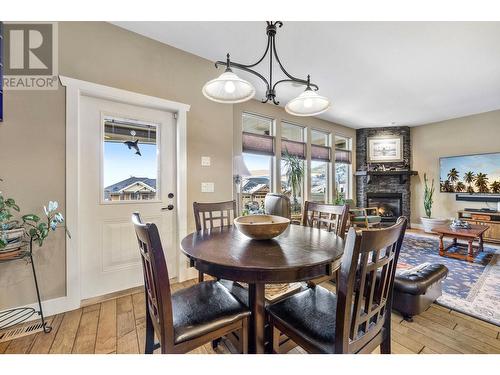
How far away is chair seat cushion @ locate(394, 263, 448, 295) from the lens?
183 cm

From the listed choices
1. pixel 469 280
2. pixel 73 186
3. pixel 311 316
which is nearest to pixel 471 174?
pixel 469 280

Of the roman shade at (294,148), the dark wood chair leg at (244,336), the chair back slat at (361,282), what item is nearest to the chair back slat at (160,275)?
the dark wood chair leg at (244,336)

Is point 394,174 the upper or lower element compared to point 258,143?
lower

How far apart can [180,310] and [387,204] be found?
21.1 ft

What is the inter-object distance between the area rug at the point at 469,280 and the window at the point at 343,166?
218 centimetres

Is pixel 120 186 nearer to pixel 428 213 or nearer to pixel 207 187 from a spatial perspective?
pixel 207 187

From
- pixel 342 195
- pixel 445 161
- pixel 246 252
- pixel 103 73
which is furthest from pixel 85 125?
pixel 445 161

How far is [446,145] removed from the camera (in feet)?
17.8

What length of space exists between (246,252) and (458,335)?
71.2 inches

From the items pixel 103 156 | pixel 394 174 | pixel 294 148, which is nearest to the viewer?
pixel 103 156

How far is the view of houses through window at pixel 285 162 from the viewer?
4035 millimetres

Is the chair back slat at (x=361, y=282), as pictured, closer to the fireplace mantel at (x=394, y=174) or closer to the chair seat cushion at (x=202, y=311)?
the chair seat cushion at (x=202, y=311)

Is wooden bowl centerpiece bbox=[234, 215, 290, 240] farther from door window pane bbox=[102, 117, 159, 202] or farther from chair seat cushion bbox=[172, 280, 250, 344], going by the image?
door window pane bbox=[102, 117, 159, 202]
